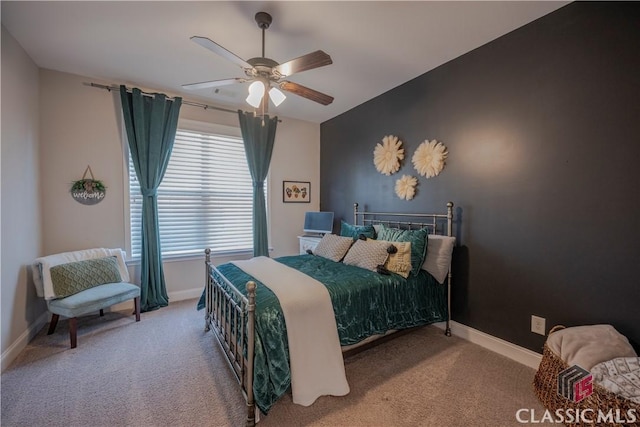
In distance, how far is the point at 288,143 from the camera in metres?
4.62

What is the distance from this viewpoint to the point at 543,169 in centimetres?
222

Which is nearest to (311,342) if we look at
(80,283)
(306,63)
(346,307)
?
(346,307)

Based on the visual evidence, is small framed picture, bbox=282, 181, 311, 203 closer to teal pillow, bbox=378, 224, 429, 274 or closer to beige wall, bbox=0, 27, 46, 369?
teal pillow, bbox=378, 224, 429, 274

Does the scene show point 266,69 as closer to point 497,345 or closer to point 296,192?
point 296,192

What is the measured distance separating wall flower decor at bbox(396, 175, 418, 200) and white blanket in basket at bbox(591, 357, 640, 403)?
6.83 ft

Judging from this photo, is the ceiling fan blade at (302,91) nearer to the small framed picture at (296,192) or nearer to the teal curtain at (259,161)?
the teal curtain at (259,161)

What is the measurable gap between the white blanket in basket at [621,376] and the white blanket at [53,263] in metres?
4.14

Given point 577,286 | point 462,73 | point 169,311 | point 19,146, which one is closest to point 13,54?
point 19,146

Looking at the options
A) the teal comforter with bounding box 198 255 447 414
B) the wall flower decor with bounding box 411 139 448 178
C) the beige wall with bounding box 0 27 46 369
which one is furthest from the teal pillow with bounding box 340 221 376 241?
the beige wall with bounding box 0 27 46 369

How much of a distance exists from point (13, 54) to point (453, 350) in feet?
15.6

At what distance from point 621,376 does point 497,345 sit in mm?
1022

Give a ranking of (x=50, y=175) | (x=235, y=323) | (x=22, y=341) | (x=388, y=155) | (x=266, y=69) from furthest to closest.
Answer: (x=388, y=155) < (x=50, y=175) < (x=22, y=341) < (x=266, y=69) < (x=235, y=323)

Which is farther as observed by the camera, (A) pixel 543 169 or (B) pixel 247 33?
(B) pixel 247 33

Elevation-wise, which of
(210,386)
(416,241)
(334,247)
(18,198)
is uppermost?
(18,198)
